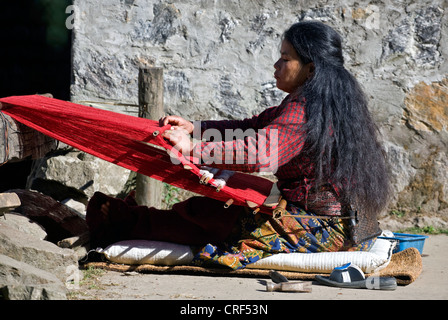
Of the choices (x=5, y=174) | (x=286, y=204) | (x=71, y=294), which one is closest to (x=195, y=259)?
(x=286, y=204)

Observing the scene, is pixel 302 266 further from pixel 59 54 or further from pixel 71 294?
pixel 59 54

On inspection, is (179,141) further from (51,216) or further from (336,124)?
(51,216)

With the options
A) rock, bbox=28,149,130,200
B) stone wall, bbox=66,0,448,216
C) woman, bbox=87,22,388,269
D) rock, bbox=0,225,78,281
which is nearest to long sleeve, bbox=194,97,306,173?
woman, bbox=87,22,388,269

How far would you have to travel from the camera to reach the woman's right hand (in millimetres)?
3179

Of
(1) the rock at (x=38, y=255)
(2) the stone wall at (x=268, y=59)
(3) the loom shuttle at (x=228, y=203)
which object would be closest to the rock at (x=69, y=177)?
(2) the stone wall at (x=268, y=59)

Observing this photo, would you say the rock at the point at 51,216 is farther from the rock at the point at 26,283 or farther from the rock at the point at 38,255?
the rock at the point at 26,283

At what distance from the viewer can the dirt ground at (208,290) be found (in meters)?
2.77

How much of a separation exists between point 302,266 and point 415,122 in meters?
2.24

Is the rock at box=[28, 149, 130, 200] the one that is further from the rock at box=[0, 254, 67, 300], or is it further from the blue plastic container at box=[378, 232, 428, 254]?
the blue plastic container at box=[378, 232, 428, 254]

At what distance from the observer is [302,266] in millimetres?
3236

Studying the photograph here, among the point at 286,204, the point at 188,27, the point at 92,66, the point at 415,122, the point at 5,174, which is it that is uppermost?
the point at 188,27

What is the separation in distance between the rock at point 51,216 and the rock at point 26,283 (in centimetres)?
82

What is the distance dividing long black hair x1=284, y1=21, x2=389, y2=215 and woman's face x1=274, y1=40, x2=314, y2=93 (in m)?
0.03

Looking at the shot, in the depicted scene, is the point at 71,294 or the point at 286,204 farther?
the point at 286,204
